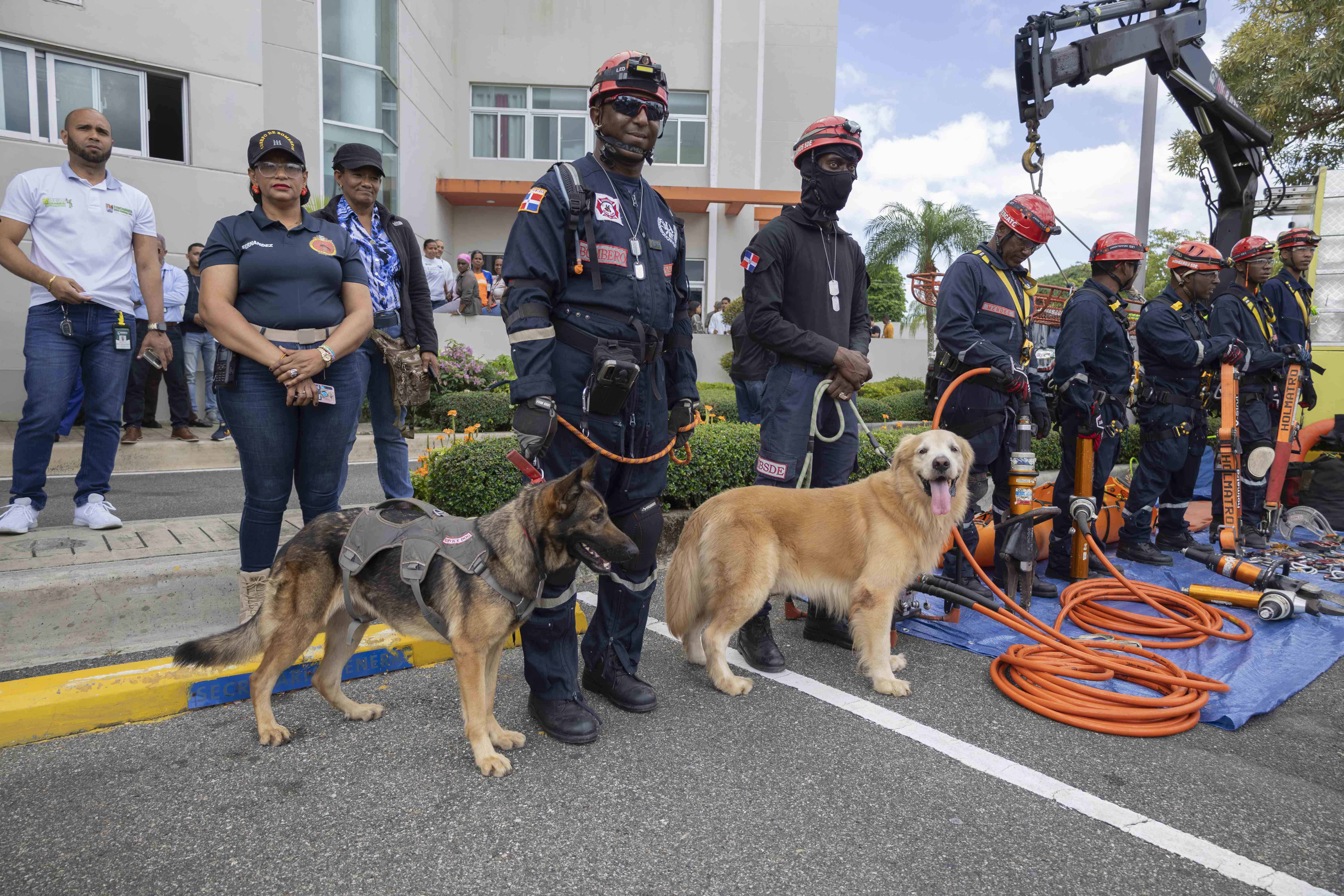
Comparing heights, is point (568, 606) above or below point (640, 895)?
above

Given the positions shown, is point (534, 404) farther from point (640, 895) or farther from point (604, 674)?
point (640, 895)

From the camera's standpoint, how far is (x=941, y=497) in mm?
3869

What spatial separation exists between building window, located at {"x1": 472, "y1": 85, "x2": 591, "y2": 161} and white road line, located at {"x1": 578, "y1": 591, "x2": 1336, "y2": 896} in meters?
21.5

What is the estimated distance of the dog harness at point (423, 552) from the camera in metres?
2.85

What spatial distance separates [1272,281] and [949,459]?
6199 mm

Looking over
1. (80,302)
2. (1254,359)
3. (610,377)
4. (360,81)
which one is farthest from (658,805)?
(360,81)

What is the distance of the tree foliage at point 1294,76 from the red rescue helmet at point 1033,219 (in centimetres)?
1542

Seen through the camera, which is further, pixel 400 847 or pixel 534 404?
pixel 534 404

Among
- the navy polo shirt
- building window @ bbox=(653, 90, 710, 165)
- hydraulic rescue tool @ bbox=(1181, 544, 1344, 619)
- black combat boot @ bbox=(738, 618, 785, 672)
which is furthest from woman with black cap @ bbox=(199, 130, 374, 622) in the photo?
building window @ bbox=(653, 90, 710, 165)

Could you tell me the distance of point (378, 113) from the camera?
52.8 feet

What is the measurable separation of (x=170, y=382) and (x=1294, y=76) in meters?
21.7

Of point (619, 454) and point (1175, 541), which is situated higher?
point (619, 454)

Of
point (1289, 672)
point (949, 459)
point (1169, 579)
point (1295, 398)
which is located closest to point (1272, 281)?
point (1295, 398)

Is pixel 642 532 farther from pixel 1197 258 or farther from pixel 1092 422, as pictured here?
pixel 1197 258
